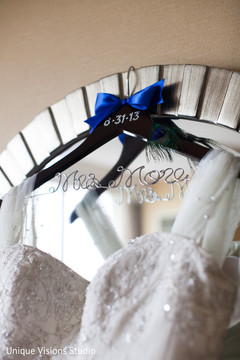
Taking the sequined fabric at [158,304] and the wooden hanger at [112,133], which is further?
the wooden hanger at [112,133]

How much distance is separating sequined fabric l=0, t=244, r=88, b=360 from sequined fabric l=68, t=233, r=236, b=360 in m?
0.10

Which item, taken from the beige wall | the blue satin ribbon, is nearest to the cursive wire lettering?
the blue satin ribbon

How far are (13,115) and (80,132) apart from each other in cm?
39

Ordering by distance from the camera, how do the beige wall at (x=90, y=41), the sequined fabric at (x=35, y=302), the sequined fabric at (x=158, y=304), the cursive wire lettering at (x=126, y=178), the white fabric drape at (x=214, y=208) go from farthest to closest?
Result: the beige wall at (x=90, y=41), the cursive wire lettering at (x=126, y=178), the sequined fabric at (x=35, y=302), the white fabric drape at (x=214, y=208), the sequined fabric at (x=158, y=304)

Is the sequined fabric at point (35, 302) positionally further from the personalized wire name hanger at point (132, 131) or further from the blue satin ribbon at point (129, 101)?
the blue satin ribbon at point (129, 101)

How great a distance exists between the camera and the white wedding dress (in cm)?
63

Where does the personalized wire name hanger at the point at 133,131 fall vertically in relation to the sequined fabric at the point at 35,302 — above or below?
above

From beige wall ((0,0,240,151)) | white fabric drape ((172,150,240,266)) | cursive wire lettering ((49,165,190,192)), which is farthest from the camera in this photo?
beige wall ((0,0,240,151))

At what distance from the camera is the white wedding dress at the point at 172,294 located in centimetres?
63

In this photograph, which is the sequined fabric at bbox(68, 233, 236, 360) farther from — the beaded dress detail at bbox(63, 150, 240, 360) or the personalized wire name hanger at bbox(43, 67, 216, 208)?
the personalized wire name hanger at bbox(43, 67, 216, 208)

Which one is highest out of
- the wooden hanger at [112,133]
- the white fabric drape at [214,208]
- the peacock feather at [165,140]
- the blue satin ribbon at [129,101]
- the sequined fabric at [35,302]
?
the blue satin ribbon at [129,101]

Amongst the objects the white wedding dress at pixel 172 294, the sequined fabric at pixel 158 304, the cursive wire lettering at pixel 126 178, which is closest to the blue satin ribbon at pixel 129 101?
the cursive wire lettering at pixel 126 178

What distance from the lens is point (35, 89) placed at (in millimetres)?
1461

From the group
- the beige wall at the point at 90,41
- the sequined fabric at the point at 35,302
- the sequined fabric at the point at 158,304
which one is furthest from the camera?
the beige wall at the point at 90,41
